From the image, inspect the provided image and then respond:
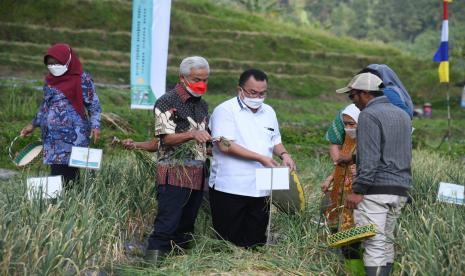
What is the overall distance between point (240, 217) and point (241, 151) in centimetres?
54

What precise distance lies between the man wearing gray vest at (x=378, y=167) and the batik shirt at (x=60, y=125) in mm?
2211

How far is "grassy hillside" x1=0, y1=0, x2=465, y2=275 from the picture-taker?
4945mm

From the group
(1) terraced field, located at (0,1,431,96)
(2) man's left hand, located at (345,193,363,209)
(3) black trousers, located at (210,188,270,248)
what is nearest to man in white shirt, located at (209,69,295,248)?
(3) black trousers, located at (210,188,270,248)

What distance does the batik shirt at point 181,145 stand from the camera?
221 inches

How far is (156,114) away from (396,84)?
1635 millimetres

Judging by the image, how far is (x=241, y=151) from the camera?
5598 millimetres

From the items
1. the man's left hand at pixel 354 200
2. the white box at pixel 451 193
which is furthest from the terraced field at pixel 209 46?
the man's left hand at pixel 354 200

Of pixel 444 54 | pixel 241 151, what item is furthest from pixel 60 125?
pixel 444 54

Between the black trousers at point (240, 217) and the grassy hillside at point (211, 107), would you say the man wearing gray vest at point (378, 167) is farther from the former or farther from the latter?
the black trousers at point (240, 217)

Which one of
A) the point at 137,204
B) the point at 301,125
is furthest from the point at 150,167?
the point at 301,125

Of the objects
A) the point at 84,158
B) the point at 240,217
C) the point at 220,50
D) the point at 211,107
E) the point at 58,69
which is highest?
the point at 220,50

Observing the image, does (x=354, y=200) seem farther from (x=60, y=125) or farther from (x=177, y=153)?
(x=60, y=125)

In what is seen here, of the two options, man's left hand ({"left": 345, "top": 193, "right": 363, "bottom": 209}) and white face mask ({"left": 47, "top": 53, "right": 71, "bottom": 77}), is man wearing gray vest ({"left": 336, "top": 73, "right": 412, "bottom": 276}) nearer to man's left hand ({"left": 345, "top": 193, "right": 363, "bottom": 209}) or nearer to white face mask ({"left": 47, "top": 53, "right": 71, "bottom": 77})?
man's left hand ({"left": 345, "top": 193, "right": 363, "bottom": 209})

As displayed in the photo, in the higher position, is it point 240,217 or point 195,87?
point 195,87
